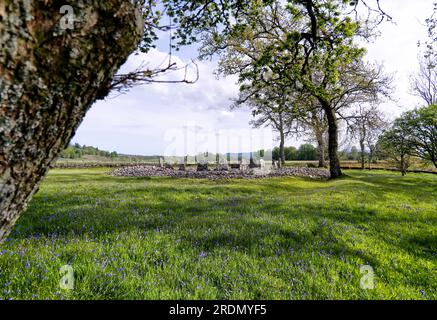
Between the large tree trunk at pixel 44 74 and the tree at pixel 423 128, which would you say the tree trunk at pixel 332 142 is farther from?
the large tree trunk at pixel 44 74

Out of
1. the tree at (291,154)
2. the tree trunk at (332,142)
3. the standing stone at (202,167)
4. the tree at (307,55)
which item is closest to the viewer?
the tree at (307,55)

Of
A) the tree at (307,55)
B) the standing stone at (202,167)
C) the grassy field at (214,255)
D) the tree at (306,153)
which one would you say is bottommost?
the grassy field at (214,255)

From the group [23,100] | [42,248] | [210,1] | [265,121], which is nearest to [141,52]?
[210,1]

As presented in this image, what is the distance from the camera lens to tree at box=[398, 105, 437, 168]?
2364 centimetres

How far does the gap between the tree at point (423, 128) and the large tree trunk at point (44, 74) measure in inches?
1175

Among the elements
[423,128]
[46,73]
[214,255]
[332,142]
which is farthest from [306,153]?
[46,73]

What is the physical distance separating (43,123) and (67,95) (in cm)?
25

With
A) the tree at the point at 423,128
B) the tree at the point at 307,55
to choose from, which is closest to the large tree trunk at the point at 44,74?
the tree at the point at 307,55

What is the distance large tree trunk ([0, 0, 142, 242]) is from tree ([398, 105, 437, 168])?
2984 cm

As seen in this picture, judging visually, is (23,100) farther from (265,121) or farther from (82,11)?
(265,121)

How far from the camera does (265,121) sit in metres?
42.7

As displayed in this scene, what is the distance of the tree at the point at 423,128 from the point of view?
77.6ft

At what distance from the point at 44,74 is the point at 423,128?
31665 mm

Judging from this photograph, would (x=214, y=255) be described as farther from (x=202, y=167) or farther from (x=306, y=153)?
(x=306, y=153)
